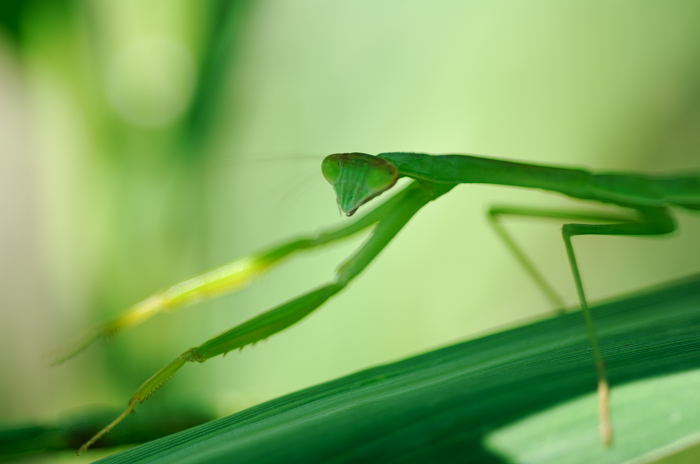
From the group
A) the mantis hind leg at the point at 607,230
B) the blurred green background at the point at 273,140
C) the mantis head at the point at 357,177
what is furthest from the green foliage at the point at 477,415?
the blurred green background at the point at 273,140

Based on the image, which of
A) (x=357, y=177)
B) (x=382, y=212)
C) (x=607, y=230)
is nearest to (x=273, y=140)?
(x=382, y=212)

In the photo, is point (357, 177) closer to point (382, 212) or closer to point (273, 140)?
point (382, 212)

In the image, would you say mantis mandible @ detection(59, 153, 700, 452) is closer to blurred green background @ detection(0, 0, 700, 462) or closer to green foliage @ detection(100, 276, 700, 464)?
green foliage @ detection(100, 276, 700, 464)

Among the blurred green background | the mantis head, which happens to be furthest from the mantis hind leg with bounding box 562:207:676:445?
the blurred green background

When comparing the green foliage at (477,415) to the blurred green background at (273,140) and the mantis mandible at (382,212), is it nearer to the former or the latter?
the mantis mandible at (382,212)

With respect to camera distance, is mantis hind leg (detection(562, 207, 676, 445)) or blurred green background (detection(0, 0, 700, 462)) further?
blurred green background (detection(0, 0, 700, 462))
